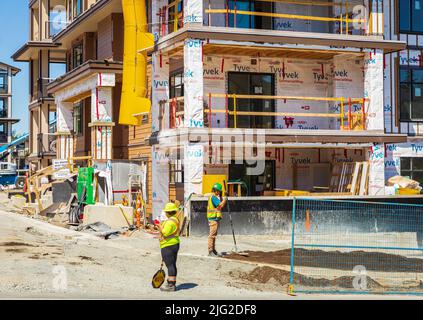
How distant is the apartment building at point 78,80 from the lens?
29.6 meters

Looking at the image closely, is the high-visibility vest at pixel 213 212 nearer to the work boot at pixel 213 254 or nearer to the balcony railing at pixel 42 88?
the work boot at pixel 213 254

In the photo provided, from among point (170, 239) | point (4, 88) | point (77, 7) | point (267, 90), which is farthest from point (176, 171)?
point (4, 88)

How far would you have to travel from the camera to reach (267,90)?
93.4 feet

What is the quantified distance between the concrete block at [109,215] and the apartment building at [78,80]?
15.4ft

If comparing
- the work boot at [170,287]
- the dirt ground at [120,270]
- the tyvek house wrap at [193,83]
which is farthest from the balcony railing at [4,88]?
the work boot at [170,287]

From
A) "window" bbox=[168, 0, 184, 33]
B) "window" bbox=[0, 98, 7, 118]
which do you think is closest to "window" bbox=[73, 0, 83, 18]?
"window" bbox=[168, 0, 184, 33]

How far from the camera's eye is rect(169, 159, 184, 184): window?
27688 mm

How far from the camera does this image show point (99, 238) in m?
21.9

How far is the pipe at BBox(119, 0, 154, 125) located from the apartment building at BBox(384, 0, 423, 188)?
9694 millimetres
